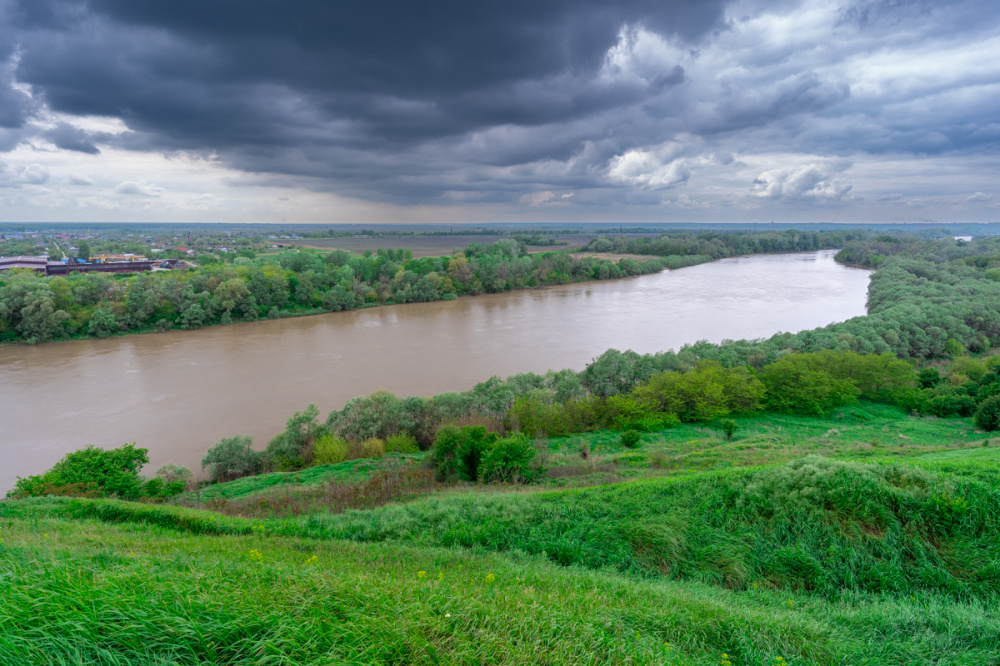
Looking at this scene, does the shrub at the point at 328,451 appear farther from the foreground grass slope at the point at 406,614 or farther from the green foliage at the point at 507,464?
the foreground grass slope at the point at 406,614

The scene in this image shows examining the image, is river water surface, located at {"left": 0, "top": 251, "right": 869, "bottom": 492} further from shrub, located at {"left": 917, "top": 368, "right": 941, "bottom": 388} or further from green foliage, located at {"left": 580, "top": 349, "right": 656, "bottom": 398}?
shrub, located at {"left": 917, "top": 368, "right": 941, "bottom": 388}

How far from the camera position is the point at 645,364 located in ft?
78.5

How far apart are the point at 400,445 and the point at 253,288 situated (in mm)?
35438

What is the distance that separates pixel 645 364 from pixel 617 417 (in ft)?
16.4

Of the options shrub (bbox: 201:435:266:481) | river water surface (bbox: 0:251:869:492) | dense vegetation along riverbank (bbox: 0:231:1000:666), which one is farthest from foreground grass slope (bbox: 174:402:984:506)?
river water surface (bbox: 0:251:869:492)

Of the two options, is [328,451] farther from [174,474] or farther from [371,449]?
[174,474]

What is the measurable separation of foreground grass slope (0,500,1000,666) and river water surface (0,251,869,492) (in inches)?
665

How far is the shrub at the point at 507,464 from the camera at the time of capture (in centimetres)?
1249

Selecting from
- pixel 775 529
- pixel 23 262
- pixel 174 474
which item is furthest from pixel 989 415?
pixel 23 262

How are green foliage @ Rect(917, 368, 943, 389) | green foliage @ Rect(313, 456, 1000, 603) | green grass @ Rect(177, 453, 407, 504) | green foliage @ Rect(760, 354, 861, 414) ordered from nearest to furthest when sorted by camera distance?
green foliage @ Rect(313, 456, 1000, 603), green grass @ Rect(177, 453, 407, 504), green foliage @ Rect(760, 354, 861, 414), green foliage @ Rect(917, 368, 943, 389)

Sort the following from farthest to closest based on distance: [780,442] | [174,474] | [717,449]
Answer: [780,442] → [174,474] → [717,449]

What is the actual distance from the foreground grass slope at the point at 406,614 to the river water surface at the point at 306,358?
665 inches

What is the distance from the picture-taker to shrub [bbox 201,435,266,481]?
638 inches

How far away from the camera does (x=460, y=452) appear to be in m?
13.9
